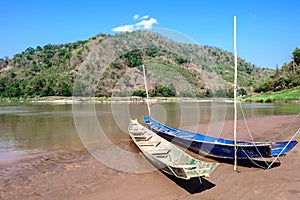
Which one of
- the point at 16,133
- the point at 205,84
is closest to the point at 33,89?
the point at 205,84

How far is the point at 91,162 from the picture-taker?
9148 mm

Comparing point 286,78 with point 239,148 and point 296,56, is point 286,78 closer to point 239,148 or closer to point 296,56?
point 296,56

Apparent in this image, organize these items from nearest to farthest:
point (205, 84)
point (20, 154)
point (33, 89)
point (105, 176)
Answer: point (105, 176) < point (20, 154) < point (205, 84) < point (33, 89)

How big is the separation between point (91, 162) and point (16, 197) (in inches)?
123

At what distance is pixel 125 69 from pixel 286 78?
40.5m

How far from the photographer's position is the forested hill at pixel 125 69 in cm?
3306

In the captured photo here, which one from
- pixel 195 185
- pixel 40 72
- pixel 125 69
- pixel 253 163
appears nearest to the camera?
pixel 195 185

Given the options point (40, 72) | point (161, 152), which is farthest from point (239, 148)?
point (40, 72)

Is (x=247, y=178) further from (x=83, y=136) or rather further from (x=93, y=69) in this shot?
(x=93, y=69)

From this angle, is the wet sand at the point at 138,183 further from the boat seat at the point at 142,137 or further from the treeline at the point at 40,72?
the treeline at the point at 40,72

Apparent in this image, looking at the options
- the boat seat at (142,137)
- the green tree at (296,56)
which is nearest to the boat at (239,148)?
the boat seat at (142,137)

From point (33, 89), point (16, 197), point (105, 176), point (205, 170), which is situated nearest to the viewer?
point (205, 170)

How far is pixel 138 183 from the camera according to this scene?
272 inches

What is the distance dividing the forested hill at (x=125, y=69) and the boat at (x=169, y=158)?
8.54m
